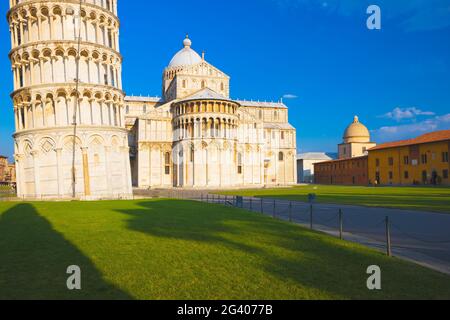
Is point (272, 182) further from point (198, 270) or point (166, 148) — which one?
point (198, 270)

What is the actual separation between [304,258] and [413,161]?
66.0 metres

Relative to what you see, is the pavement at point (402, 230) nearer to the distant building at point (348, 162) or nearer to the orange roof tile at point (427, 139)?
the orange roof tile at point (427, 139)

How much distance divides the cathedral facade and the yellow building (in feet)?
72.4

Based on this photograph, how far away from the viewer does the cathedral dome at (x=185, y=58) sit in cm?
8225

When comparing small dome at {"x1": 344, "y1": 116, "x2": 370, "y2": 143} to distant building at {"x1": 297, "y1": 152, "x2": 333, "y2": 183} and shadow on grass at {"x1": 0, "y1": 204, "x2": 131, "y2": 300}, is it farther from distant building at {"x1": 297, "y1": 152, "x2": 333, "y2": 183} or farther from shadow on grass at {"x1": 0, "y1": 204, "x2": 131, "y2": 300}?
shadow on grass at {"x1": 0, "y1": 204, "x2": 131, "y2": 300}

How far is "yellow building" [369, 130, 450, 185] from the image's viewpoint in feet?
200

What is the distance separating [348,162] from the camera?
87875 mm

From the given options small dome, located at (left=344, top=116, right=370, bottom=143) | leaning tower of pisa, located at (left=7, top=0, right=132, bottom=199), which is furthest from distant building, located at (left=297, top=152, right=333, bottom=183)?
leaning tower of pisa, located at (left=7, top=0, right=132, bottom=199)

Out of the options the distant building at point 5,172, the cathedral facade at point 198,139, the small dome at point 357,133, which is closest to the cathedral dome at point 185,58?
the cathedral facade at point 198,139

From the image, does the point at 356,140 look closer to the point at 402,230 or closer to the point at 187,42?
the point at 187,42

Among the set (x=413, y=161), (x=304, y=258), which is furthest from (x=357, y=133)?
(x=304, y=258)

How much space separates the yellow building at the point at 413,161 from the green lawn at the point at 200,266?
57426 millimetres

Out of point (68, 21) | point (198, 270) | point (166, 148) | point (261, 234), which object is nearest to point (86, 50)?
point (68, 21)

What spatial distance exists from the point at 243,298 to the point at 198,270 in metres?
2.16
